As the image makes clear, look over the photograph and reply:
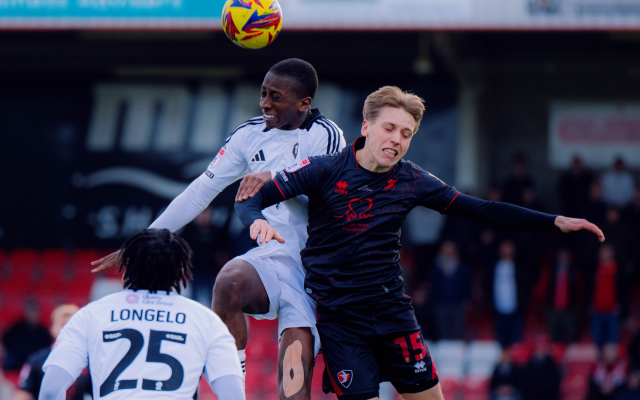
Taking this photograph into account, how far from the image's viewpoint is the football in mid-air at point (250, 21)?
5383 millimetres

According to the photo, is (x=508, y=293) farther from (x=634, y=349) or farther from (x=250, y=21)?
(x=250, y=21)

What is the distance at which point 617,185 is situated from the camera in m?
13.8

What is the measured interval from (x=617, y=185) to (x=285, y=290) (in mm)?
10343

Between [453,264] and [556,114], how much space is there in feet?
16.8

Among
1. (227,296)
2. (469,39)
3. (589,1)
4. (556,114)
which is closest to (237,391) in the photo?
(227,296)

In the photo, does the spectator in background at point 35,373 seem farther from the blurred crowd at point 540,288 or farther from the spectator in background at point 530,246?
the spectator in background at point 530,246

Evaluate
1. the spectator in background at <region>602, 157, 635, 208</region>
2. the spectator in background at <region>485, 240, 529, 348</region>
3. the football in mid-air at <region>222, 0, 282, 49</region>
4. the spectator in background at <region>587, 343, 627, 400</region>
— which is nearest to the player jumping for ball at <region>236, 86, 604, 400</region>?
the football in mid-air at <region>222, 0, 282, 49</region>

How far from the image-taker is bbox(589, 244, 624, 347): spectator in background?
12.0 metres

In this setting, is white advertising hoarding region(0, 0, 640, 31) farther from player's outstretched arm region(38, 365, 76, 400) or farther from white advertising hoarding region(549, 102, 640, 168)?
player's outstretched arm region(38, 365, 76, 400)

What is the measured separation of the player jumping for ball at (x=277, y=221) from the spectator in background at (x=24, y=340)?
7268 millimetres

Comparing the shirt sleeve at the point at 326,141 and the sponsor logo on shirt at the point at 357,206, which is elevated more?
the shirt sleeve at the point at 326,141

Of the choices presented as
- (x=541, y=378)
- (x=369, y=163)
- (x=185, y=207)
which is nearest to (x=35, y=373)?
(x=185, y=207)

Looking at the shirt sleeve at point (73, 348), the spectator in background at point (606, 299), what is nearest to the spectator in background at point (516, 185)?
the spectator in background at point (606, 299)

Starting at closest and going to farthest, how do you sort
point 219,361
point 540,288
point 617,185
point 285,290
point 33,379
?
point 219,361 → point 285,290 → point 33,379 → point 540,288 → point 617,185
